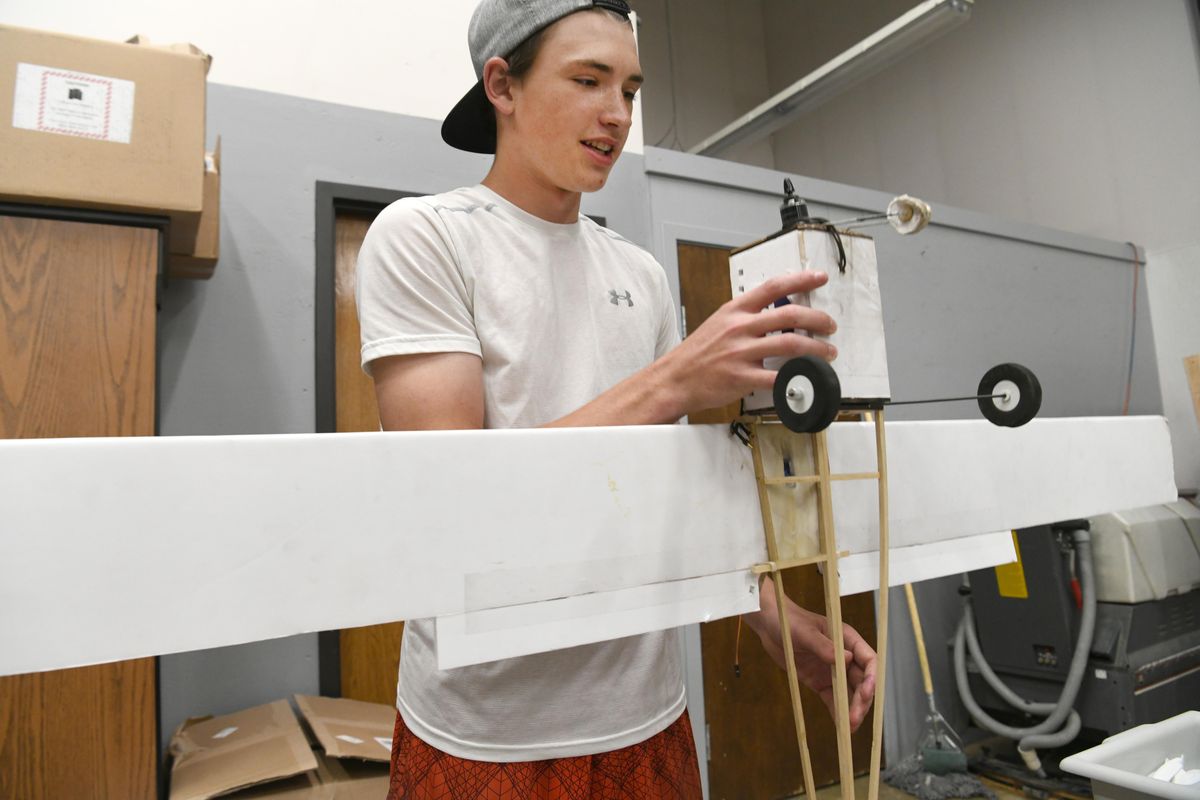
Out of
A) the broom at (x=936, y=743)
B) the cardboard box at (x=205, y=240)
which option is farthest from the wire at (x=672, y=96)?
the cardboard box at (x=205, y=240)

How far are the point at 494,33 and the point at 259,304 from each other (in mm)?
1197

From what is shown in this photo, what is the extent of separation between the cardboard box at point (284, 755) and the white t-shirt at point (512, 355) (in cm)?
67

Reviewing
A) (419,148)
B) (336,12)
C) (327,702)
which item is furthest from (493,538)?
(336,12)

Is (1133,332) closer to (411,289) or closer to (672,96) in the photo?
(672,96)

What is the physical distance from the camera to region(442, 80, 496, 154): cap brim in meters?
0.79

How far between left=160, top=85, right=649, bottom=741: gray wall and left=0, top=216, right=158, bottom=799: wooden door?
1.16 ft

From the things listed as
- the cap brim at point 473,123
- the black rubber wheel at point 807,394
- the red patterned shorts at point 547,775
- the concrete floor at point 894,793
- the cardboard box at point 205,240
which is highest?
the cardboard box at point 205,240

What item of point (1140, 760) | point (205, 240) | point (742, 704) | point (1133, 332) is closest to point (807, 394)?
point (1140, 760)

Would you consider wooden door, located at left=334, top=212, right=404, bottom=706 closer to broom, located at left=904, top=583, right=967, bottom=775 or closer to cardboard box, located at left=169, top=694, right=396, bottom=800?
cardboard box, located at left=169, top=694, right=396, bottom=800

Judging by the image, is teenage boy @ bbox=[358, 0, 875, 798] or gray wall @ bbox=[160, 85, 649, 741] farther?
gray wall @ bbox=[160, 85, 649, 741]

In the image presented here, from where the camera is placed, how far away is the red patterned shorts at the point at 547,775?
0.63 m

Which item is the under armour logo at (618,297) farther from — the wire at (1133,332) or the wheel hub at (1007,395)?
the wire at (1133,332)

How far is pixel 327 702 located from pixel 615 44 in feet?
4.79

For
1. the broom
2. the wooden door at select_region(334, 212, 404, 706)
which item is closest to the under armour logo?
the wooden door at select_region(334, 212, 404, 706)
